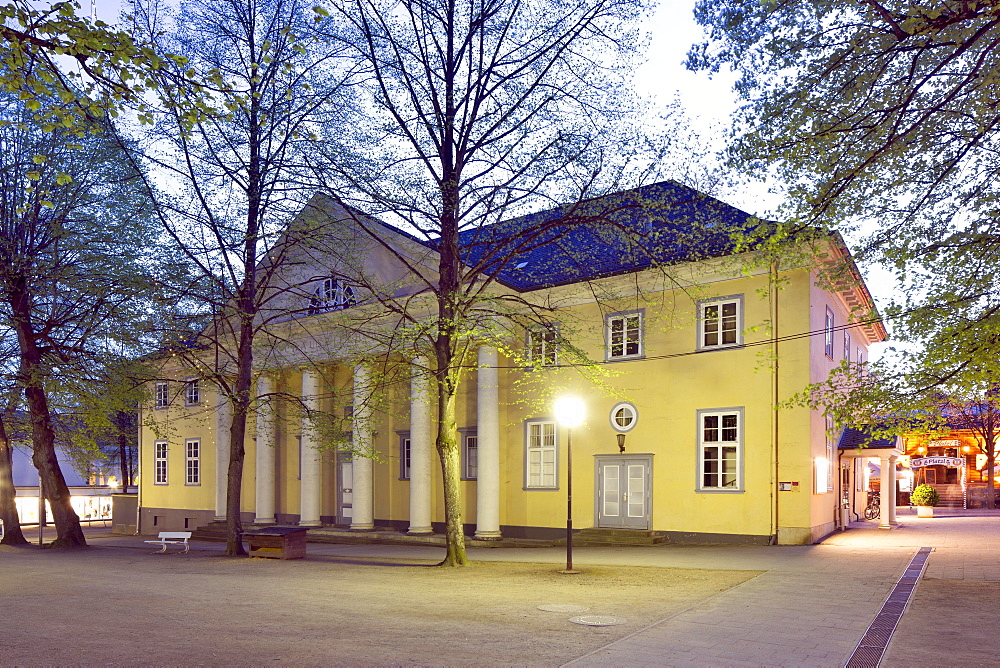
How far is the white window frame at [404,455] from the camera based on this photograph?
3039 cm

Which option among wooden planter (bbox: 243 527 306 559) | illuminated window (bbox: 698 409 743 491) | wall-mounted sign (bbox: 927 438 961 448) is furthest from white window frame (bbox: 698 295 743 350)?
wall-mounted sign (bbox: 927 438 961 448)

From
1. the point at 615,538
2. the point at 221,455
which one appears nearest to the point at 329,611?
the point at 615,538

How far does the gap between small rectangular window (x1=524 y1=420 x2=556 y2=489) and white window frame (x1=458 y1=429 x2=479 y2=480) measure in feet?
6.60

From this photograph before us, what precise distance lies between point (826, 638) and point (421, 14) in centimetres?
1412

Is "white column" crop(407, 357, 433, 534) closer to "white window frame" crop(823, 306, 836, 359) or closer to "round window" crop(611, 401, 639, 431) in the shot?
"round window" crop(611, 401, 639, 431)

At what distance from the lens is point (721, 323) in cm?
2323

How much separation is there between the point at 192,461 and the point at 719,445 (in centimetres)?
2596

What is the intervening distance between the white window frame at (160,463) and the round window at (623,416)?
25.1 m

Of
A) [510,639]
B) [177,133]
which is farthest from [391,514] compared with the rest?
[510,639]

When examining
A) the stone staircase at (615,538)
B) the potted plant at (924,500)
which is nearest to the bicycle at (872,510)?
the potted plant at (924,500)

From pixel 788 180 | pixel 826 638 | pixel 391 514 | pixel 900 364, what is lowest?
pixel 391 514

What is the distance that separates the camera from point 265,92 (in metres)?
21.0

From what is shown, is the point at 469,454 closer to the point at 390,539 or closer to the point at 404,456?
the point at 404,456

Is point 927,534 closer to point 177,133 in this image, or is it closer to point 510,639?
point 510,639
